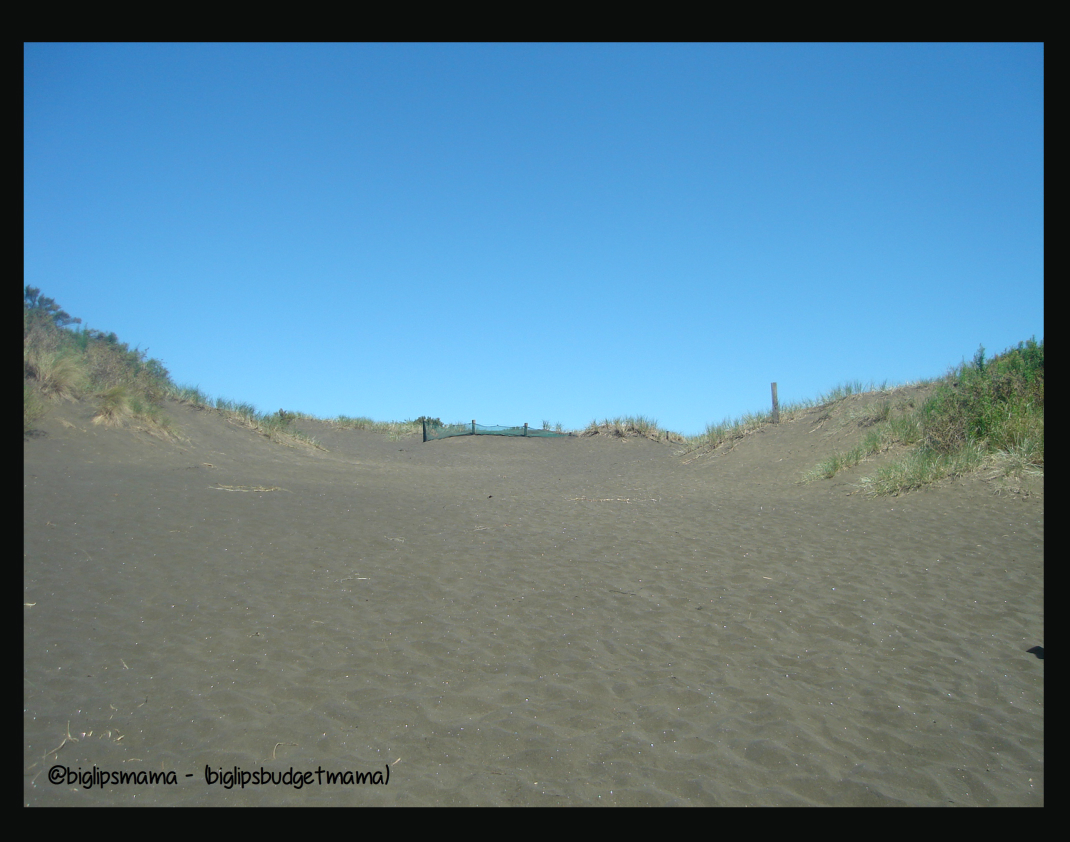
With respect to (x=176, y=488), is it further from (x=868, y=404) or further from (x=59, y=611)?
(x=868, y=404)

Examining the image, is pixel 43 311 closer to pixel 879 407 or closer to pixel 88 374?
pixel 88 374

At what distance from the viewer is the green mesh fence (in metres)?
32.2

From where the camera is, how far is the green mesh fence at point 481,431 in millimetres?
32156

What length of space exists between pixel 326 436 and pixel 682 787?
97.1 ft

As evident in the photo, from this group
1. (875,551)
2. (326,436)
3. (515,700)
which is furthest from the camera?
(326,436)

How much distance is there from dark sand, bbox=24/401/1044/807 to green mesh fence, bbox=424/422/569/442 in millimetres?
21410

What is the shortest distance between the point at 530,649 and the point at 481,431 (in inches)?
1110

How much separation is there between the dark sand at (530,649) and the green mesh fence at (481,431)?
70.2ft

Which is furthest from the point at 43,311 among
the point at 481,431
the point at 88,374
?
the point at 481,431

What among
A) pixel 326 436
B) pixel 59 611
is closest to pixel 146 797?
pixel 59 611

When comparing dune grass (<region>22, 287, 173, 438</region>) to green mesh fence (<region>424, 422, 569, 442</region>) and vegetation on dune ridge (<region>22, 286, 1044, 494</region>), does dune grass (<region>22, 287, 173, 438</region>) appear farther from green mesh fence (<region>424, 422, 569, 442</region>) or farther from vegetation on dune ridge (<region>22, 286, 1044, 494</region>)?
green mesh fence (<region>424, 422, 569, 442</region>)
